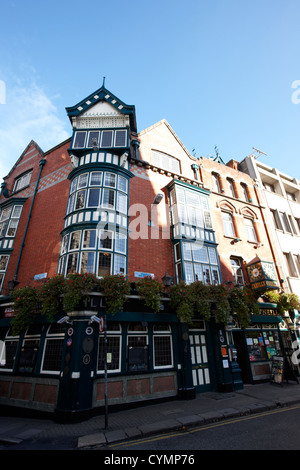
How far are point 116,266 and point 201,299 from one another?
475cm

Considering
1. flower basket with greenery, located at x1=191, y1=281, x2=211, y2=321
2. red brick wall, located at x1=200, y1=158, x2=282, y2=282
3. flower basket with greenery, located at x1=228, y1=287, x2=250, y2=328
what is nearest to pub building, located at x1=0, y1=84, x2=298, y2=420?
red brick wall, located at x1=200, y1=158, x2=282, y2=282

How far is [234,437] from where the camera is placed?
6.33m

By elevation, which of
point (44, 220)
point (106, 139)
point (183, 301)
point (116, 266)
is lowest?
point (183, 301)

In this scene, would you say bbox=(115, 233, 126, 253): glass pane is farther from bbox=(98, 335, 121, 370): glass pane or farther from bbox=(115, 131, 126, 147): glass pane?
bbox=(115, 131, 126, 147): glass pane

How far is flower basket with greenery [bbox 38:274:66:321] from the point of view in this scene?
→ 977cm

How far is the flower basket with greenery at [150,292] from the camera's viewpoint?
35.2 feet

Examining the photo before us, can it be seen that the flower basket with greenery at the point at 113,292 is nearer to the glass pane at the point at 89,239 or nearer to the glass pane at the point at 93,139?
the glass pane at the point at 89,239

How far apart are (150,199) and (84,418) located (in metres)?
12.1

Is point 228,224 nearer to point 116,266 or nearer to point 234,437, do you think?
point 116,266

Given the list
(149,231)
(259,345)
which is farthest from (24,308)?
(259,345)

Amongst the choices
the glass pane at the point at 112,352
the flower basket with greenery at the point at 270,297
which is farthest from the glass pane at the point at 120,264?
the flower basket with greenery at the point at 270,297

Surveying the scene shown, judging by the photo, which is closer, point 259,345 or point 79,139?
point 259,345

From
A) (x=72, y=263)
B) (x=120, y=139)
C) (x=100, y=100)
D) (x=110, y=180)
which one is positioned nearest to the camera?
(x=72, y=263)

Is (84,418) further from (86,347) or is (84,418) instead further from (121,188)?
(121,188)
